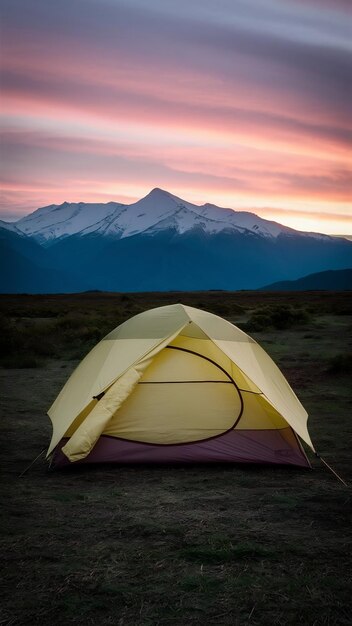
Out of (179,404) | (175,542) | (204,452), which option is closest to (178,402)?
(179,404)

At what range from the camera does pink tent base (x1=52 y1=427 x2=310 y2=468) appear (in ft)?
25.3

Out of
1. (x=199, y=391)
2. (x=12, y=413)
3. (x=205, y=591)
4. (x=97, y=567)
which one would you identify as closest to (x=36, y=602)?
(x=97, y=567)

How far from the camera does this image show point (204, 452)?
7.78m

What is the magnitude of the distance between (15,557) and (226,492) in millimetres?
2639

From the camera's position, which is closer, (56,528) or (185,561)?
(185,561)

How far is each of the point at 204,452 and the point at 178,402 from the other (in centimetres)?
81

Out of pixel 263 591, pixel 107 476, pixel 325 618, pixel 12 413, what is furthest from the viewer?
pixel 12 413

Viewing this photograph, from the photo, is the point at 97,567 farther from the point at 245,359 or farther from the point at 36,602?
the point at 245,359

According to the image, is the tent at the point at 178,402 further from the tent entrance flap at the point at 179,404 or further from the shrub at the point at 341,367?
the shrub at the point at 341,367

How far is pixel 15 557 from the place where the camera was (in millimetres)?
4992

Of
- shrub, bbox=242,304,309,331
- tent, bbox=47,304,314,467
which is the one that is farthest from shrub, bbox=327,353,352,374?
shrub, bbox=242,304,309,331

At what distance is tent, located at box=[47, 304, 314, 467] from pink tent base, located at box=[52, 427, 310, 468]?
13 mm

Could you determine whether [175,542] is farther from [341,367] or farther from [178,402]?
[341,367]

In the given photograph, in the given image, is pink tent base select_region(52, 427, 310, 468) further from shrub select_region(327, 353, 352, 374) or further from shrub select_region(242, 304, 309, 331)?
shrub select_region(242, 304, 309, 331)
